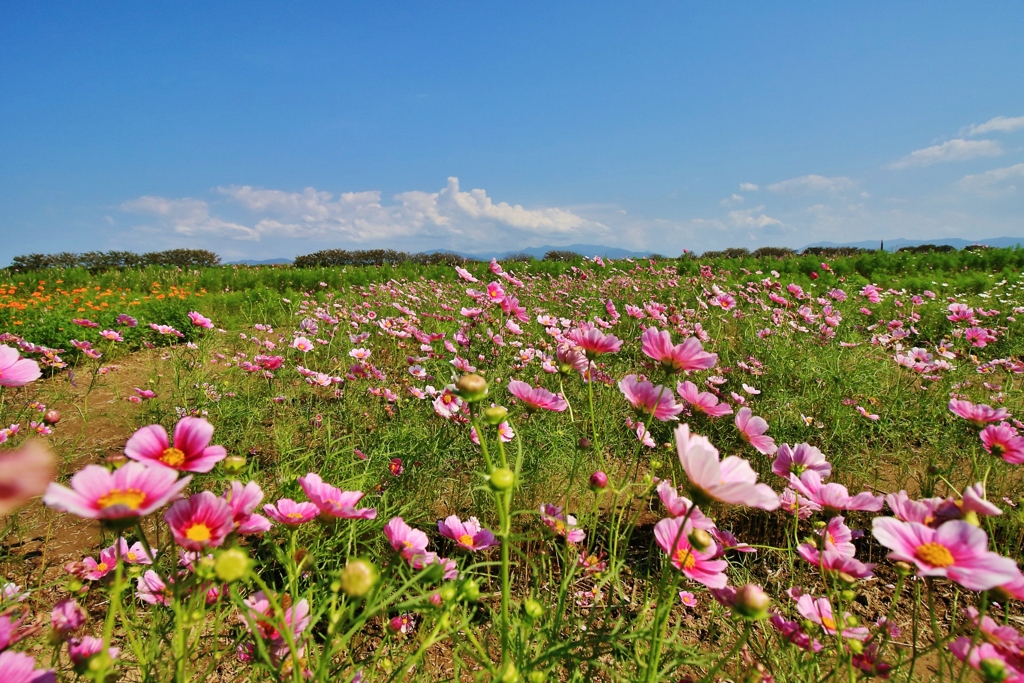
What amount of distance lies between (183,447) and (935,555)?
38.8 inches

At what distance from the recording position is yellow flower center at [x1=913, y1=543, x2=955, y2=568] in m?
0.63

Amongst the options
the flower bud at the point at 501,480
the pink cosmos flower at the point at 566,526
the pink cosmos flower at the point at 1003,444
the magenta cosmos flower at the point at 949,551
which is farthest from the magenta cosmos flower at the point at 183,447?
the pink cosmos flower at the point at 1003,444

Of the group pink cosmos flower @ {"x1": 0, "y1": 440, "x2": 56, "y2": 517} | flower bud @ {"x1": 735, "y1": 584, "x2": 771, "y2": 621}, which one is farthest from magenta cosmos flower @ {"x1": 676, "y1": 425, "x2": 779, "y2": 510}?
pink cosmos flower @ {"x1": 0, "y1": 440, "x2": 56, "y2": 517}

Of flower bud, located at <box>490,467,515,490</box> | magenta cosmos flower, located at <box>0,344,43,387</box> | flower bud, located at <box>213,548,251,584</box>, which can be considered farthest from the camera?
magenta cosmos flower, located at <box>0,344,43,387</box>

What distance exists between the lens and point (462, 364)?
1.76m

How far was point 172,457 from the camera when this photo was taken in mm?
673

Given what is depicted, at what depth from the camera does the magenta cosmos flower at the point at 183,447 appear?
0.66 meters

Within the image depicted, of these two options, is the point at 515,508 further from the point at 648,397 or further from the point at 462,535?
the point at 648,397

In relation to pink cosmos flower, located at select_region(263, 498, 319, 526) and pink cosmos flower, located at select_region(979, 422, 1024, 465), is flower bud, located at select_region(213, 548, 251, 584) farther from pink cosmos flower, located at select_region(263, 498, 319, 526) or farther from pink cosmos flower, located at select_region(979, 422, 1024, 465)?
pink cosmos flower, located at select_region(979, 422, 1024, 465)

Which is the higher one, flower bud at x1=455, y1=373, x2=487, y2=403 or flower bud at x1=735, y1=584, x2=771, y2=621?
flower bud at x1=455, y1=373, x2=487, y2=403

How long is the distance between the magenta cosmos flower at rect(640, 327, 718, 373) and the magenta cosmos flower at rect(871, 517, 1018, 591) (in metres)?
0.37

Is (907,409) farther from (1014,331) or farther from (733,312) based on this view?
(1014,331)

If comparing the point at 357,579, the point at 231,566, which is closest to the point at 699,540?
the point at 357,579

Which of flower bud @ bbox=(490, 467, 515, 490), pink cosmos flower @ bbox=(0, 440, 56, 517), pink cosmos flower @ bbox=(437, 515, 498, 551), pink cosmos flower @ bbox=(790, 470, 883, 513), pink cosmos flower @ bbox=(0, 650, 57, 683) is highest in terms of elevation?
pink cosmos flower @ bbox=(0, 440, 56, 517)
